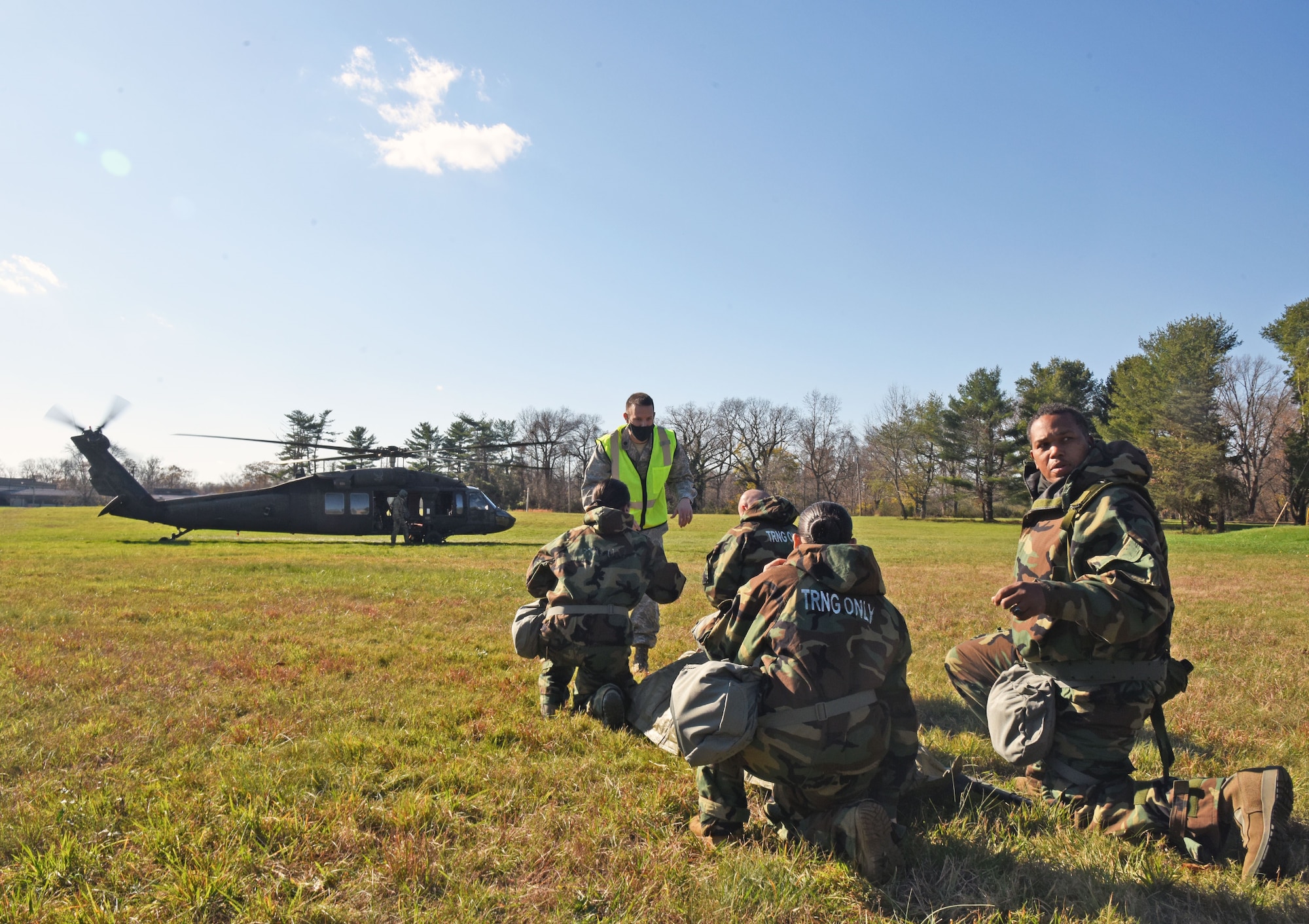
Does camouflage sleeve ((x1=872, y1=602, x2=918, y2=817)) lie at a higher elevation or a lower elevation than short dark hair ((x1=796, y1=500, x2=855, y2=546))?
lower

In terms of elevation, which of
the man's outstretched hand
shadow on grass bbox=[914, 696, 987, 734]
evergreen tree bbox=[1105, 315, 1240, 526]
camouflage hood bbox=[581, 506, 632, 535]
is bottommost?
shadow on grass bbox=[914, 696, 987, 734]

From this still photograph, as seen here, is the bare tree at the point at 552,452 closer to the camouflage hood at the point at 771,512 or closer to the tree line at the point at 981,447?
the tree line at the point at 981,447

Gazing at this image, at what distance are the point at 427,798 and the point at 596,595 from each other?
5.74 feet

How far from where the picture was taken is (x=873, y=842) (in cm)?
247

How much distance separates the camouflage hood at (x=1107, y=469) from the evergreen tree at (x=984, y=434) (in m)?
60.3

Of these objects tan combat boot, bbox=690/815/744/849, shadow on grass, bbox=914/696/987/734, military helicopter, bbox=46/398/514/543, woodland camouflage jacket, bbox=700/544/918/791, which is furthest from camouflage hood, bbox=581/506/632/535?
military helicopter, bbox=46/398/514/543

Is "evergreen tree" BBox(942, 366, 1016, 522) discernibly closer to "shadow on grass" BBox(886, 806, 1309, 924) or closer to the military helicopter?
the military helicopter

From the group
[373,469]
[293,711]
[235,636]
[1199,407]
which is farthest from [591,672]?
[1199,407]

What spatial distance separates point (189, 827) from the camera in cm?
291

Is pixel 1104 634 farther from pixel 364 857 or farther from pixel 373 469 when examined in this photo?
pixel 373 469

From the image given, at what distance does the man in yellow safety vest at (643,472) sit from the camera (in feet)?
20.2

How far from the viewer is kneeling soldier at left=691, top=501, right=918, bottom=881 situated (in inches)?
105

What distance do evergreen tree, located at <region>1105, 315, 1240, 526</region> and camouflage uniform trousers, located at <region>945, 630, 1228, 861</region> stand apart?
47007mm

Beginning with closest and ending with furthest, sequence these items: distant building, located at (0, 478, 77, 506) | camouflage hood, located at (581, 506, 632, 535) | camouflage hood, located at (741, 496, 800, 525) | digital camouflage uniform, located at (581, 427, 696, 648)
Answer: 1. camouflage hood, located at (741, 496, 800, 525)
2. camouflage hood, located at (581, 506, 632, 535)
3. digital camouflage uniform, located at (581, 427, 696, 648)
4. distant building, located at (0, 478, 77, 506)
